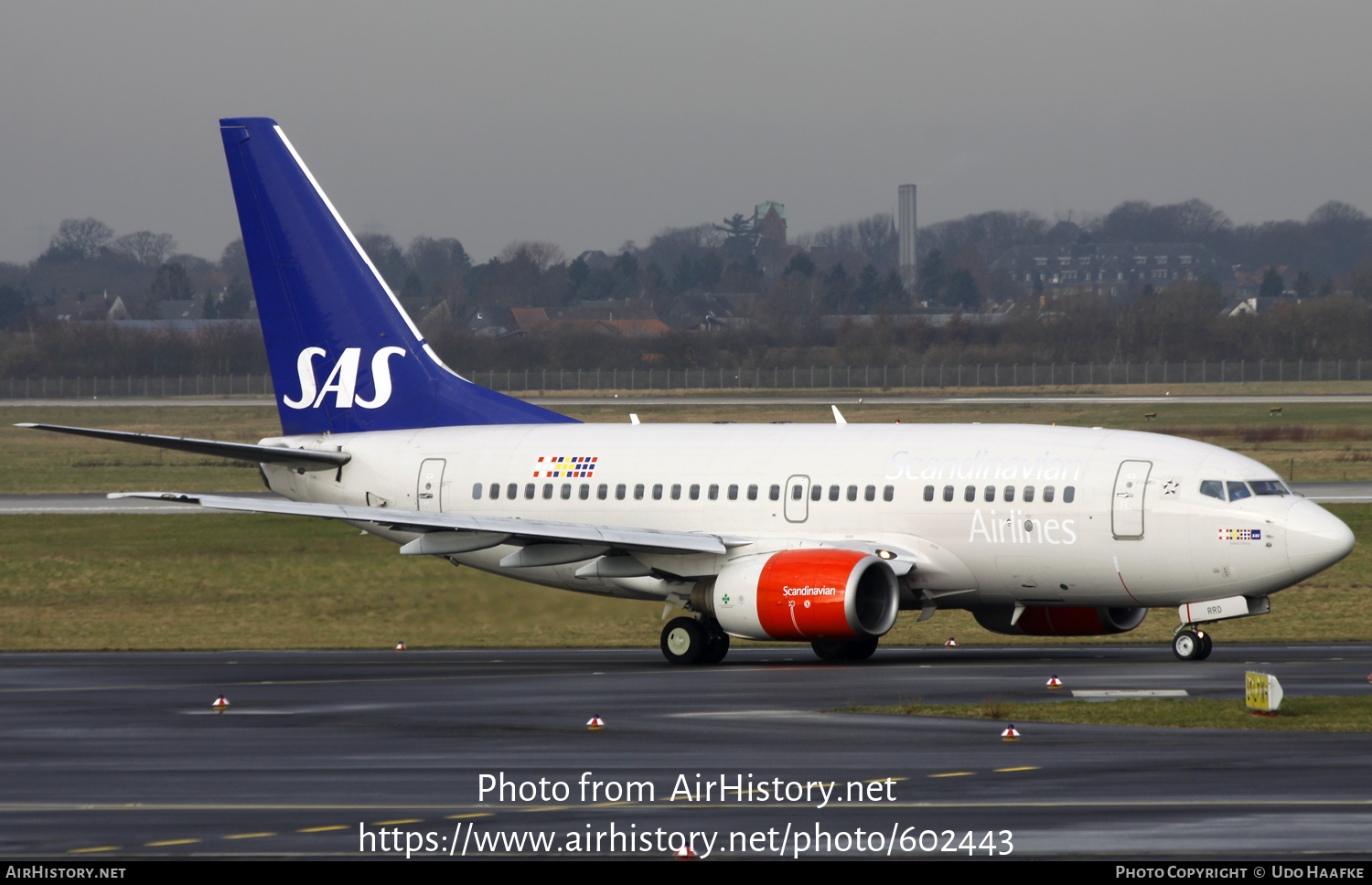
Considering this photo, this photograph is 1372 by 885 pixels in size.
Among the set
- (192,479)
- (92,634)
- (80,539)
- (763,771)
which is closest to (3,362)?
(192,479)

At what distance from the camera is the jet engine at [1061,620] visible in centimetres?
3447

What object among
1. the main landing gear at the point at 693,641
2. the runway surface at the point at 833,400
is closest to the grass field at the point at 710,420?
the runway surface at the point at 833,400

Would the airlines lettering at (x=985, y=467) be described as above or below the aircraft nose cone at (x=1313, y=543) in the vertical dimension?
above

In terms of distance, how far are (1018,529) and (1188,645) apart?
3.53 m

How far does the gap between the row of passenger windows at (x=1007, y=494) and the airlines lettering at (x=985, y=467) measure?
0.21m

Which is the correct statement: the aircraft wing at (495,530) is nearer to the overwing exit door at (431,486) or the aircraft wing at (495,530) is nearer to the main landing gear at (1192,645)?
the overwing exit door at (431,486)

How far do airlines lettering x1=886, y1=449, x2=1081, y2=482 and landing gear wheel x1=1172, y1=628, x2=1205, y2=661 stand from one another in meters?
3.32

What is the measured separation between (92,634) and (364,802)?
27.9m

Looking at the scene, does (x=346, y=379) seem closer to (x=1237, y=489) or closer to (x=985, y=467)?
(x=985, y=467)

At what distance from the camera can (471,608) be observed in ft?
127

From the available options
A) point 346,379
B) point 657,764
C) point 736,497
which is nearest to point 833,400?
point 346,379

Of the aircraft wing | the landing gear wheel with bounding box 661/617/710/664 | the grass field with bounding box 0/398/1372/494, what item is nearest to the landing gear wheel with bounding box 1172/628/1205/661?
the aircraft wing

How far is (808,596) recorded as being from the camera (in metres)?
32.1

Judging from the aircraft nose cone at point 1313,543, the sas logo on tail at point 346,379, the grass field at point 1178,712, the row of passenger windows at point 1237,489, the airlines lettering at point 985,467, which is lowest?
the grass field at point 1178,712
